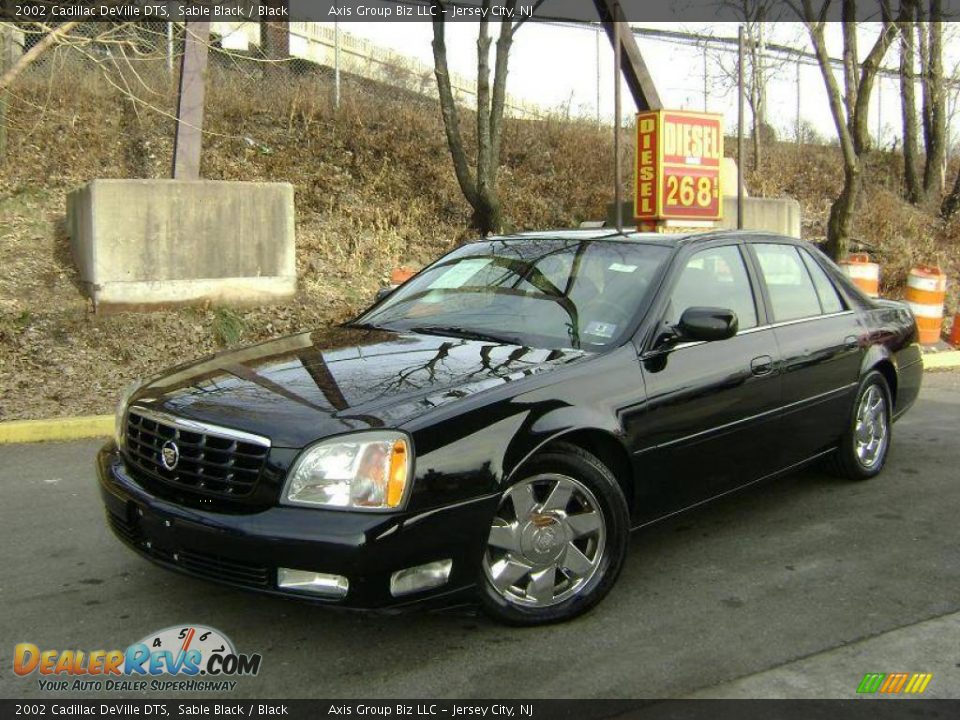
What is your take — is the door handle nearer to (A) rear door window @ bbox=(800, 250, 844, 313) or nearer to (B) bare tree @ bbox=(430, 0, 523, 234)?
(A) rear door window @ bbox=(800, 250, 844, 313)

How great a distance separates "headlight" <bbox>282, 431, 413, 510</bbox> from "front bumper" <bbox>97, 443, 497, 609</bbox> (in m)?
0.05

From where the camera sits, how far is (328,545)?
119 inches

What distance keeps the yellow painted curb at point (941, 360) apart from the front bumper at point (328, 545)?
8.35 metres

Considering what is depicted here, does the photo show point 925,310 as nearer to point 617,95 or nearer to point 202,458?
point 617,95

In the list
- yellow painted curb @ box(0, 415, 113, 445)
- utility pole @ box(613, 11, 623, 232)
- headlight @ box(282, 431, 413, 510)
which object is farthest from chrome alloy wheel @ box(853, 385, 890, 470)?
utility pole @ box(613, 11, 623, 232)

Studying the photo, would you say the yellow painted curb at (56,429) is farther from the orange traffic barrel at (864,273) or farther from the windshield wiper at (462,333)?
the orange traffic barrel at (864,273)

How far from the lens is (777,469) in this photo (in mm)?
4770

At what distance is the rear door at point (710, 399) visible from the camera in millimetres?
3982

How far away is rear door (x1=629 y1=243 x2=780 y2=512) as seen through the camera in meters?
3.98

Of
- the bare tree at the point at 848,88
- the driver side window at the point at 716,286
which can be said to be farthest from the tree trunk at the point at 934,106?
the driver side window at the point at 716,286

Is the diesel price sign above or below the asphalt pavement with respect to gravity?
above

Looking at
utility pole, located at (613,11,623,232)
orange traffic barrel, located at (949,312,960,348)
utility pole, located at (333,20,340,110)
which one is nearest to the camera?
orange traffic barrel, located at (949,312,960,348)

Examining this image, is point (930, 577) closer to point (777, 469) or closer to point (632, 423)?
point (777, 469)

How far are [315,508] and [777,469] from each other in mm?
2635
